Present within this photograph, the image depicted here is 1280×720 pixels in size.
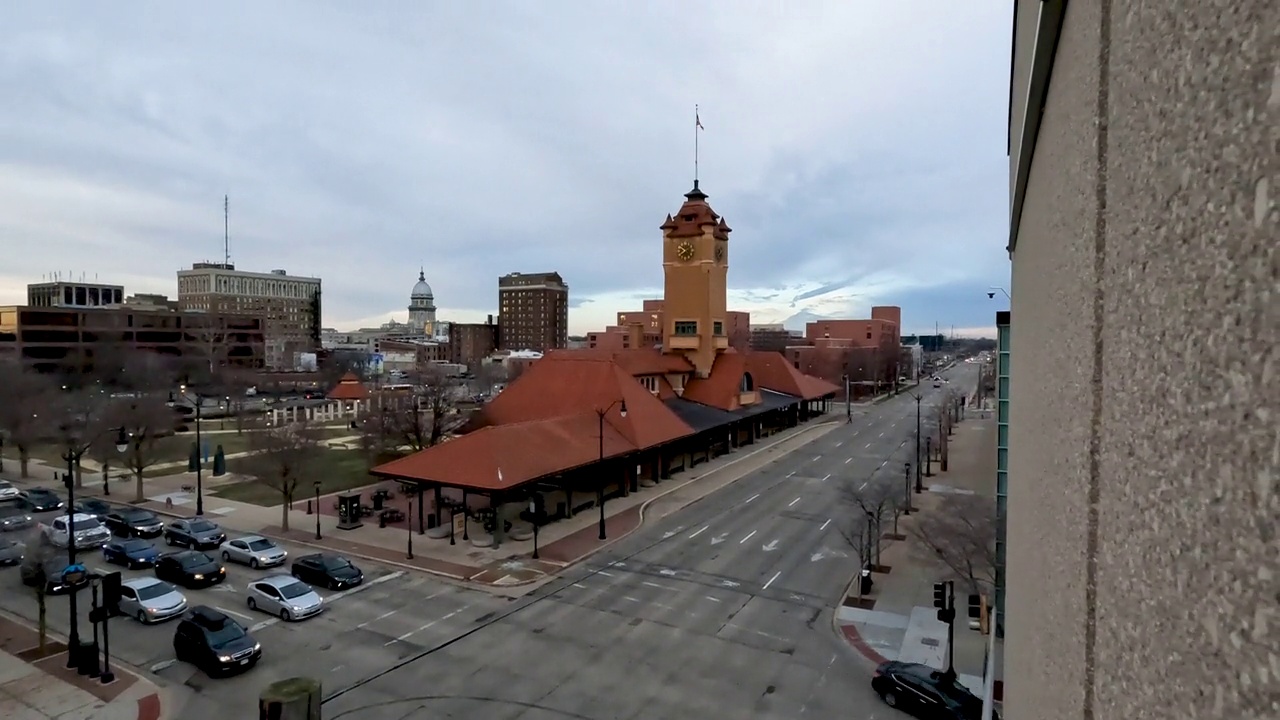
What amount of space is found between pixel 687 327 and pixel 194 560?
117ft

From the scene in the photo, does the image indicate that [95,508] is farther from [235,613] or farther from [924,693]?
[924,693]

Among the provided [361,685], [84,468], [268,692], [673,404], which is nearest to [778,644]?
[361,685]

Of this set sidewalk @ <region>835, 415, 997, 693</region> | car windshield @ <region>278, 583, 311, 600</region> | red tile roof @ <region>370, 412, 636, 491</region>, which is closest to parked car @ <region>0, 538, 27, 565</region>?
car windshield @ <region>278, 583, 311, 600</region>

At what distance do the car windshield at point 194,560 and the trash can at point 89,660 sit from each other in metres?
5.88

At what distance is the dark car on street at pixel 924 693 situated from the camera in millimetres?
13711

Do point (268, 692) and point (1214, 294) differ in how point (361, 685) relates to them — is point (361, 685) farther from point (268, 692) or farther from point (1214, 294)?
→ point (1214, 294)

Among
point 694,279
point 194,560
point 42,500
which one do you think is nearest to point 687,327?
point 694,279

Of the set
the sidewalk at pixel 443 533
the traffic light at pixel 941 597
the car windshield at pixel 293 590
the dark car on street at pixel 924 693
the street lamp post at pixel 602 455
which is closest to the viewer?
the dark car on street at pixel 924 693

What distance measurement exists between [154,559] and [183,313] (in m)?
80.1

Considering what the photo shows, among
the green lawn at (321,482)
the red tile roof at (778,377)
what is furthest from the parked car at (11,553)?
the red tile roof at (778,377)

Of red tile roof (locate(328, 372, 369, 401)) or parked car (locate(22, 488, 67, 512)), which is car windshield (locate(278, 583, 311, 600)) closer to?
parked car (locate(22, 488, 67, 512))

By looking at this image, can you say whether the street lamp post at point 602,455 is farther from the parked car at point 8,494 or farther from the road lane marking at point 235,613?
the parked car at point 8,494

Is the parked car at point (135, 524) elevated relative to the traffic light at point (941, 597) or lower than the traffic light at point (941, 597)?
lower

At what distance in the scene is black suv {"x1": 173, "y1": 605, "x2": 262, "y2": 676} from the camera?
A: 15922 mm
